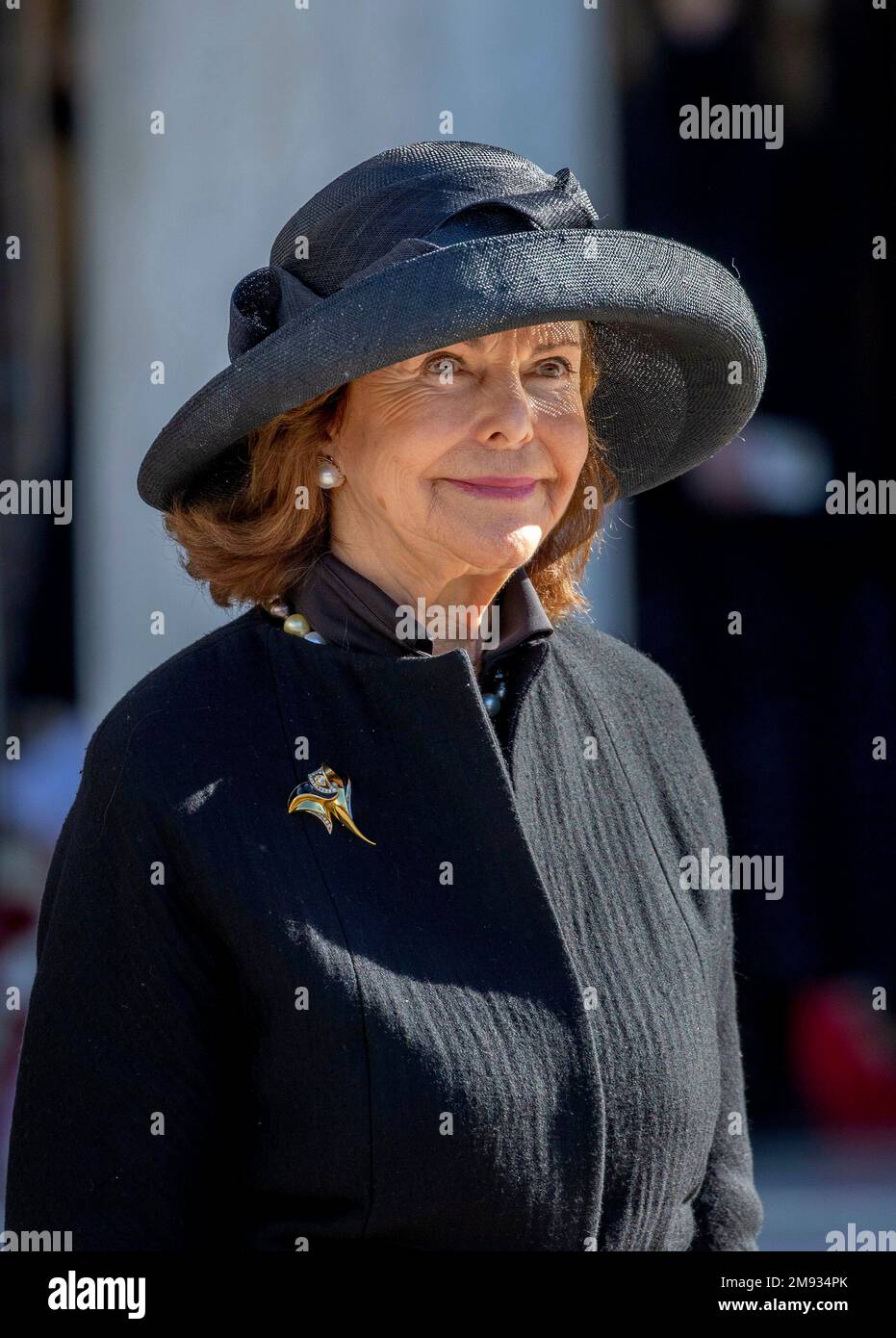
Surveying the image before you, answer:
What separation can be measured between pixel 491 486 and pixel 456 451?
0.06 meters

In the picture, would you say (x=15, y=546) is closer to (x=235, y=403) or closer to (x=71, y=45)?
(x=71, y=45)

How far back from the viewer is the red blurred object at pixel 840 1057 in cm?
474

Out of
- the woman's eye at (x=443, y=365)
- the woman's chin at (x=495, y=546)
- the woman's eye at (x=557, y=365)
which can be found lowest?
the woman's chin at (x=495, y=546)

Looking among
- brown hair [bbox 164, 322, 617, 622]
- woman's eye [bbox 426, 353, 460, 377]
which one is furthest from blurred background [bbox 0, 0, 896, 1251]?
woman's eye [bbox 426, 353, 460, 377]

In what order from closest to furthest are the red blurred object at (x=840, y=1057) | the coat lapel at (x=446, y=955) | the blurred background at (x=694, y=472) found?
1. the coat lapel at (x=446, y=955)
2. the blurred background at (x=694, y=472)
3. the red blurred object at (x=840, y=1057)

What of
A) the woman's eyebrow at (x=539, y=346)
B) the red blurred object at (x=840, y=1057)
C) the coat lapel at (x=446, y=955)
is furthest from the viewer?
the red blurred object at (x=840, y=1057)

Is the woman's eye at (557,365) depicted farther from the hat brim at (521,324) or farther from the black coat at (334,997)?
the black coat at (334,997)

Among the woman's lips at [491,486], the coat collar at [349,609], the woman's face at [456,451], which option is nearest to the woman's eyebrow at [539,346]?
the woman's face at [456,451]

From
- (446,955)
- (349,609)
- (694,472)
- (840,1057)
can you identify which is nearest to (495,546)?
(349,609)

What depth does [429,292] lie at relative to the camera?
197cm

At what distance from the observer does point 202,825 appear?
1.89 m

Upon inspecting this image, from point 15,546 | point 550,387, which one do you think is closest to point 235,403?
point 550,387

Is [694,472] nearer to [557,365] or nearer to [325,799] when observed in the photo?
[557,365]

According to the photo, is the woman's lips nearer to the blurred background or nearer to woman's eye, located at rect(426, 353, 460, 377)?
woman's eye, located at rect(426, 353, 460, 377)
